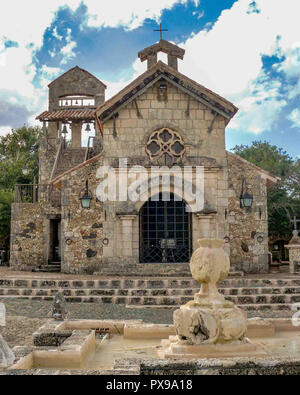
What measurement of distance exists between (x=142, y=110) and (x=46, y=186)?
746 cm

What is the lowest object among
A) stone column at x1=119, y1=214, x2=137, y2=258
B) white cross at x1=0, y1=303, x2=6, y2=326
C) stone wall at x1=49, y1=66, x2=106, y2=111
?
white cross at x1=0, y1=303, x2=6, y2=326

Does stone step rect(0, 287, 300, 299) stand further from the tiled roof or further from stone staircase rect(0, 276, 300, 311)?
the tiled roof

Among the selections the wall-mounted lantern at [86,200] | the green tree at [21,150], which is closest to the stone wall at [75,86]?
the green tree at [21,150]

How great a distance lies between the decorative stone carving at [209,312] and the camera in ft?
18.9

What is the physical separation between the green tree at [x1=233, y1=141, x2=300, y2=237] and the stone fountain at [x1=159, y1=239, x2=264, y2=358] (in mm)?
19473

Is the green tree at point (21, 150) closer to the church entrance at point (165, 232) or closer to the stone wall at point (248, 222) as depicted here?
the church entrance at point (165, 232)

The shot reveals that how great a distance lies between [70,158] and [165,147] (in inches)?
365

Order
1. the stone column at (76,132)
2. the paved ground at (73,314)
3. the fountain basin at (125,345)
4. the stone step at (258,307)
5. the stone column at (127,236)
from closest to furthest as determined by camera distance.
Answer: the fountain basin at (125,345), the paved ground at (73,314), the stone step at (258,307), the stone column at (127,236), the stone column at (76,132)

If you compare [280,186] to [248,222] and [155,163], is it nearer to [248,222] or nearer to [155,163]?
[248,222]

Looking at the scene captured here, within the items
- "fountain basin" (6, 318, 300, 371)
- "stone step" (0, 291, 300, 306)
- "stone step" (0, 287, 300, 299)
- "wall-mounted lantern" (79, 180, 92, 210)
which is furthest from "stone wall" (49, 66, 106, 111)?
"fountain basin" (6, 318, 300, 371)

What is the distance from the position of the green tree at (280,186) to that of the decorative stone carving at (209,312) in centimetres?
1941

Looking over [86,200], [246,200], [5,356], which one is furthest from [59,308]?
[246,200]

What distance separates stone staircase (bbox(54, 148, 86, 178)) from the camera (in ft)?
74.3

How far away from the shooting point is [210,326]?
5754 mm
